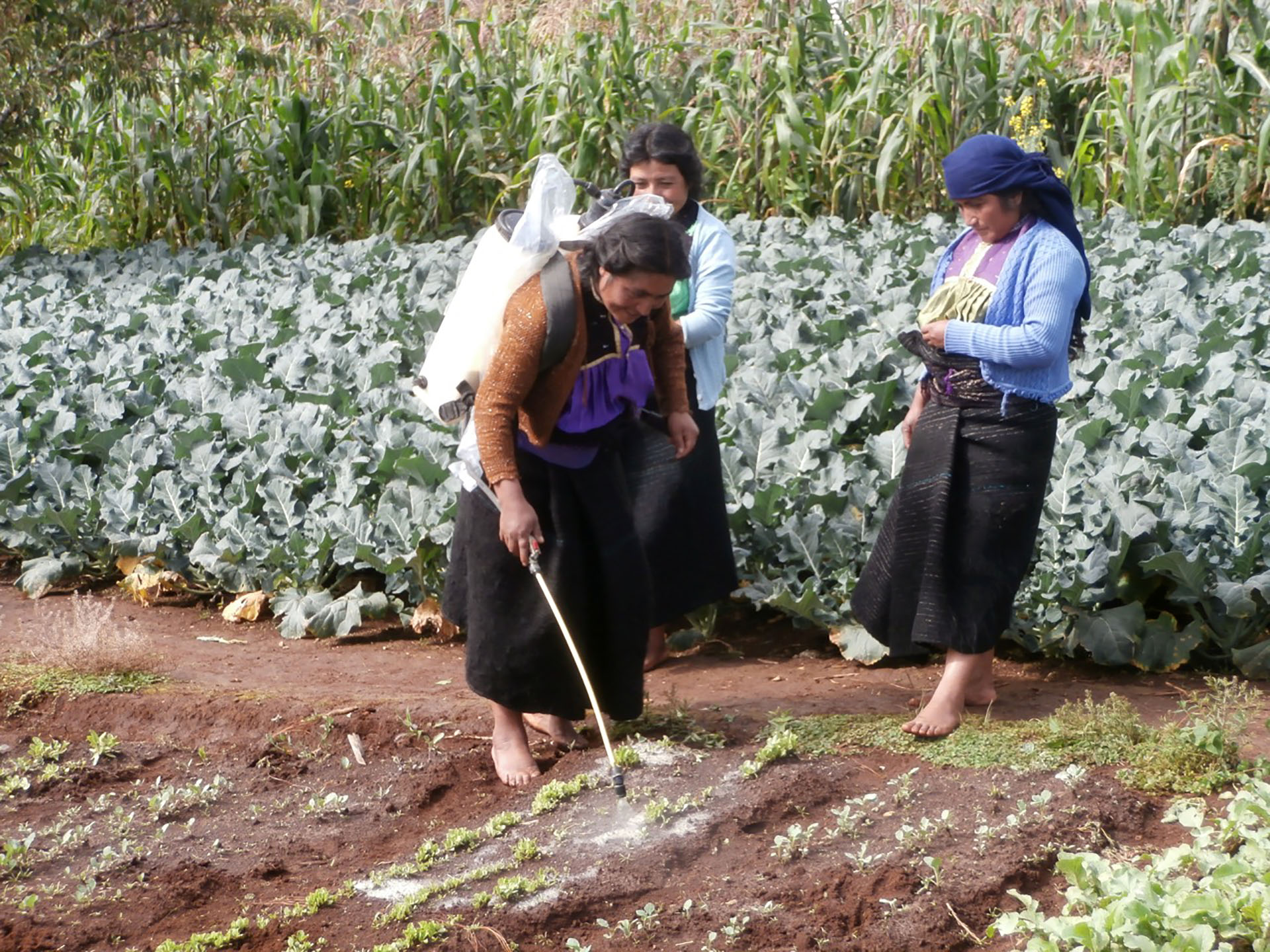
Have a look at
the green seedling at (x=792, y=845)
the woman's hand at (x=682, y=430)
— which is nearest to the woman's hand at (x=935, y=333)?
the woman's hand at (x=682, y=430)

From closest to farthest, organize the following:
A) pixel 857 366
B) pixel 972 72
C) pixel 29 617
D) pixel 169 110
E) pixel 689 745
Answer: pixel 689 745 < pixel 29 617 < pixel 857 366 < pixel 972 72 < pixel 169 110

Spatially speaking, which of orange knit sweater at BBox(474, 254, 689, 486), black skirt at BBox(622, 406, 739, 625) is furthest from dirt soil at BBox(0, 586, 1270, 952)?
orange knit sweater at BBox(474, 254, 689, 486)

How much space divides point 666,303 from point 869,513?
1.53 meters

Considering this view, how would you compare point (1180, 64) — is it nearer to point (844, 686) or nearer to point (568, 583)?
point (844, 686)

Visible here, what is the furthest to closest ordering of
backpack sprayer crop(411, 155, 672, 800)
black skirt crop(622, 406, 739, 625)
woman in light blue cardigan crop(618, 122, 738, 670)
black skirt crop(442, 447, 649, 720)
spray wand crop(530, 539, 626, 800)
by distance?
black skirt crop(622, 406, 739, 625)
woman in light blue cardigan crop(618, 122, 738, 670)
black skirt crop(442, 447, 649, 720)
spray wand crop(530, 539, 626, 800)
backpack sprayer crop(411, 155, 672, 800)

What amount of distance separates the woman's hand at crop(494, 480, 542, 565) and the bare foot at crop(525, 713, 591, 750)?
670 mm

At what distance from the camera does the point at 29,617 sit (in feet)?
19.5

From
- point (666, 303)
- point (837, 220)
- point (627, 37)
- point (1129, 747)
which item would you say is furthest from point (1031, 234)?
point (627, 37)

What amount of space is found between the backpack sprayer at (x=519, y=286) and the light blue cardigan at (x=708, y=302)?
81cm

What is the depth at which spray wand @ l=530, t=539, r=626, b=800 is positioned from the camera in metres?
3.74

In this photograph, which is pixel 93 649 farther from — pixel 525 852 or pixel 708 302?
pixel 708 302

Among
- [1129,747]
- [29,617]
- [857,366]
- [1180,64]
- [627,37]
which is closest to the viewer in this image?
[1129,747]

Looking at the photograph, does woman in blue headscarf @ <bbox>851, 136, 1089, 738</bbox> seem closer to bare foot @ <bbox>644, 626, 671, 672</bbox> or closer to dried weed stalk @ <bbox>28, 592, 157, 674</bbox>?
bare foot @ <bbox>644, 626, 671, 672</bbox>

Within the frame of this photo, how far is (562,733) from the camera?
434 cm
